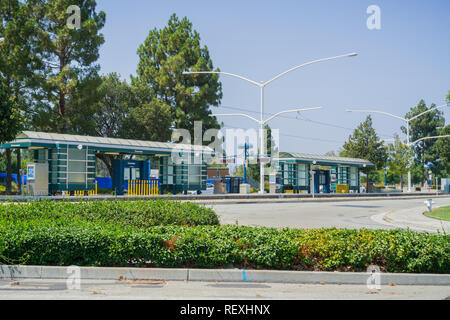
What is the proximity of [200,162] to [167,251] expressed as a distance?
101 feet

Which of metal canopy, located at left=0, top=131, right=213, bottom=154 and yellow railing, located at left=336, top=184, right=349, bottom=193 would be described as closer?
metal canopy, located at left=0, top=131, right=213, bottom=154

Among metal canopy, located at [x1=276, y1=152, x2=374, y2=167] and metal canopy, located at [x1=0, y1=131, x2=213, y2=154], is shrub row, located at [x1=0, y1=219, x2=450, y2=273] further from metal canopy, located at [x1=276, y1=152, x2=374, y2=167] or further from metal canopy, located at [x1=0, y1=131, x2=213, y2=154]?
metal canopy, located at [x1=276, y1=152, x2=374, y2=167]

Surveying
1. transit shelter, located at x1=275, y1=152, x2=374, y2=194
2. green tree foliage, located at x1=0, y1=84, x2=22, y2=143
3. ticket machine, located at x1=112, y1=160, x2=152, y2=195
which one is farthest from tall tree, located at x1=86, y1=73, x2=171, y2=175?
green tree foliage, located at x1=0, y1=84, x2=22, y2=143

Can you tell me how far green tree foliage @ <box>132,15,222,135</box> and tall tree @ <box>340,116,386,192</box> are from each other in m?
19.6

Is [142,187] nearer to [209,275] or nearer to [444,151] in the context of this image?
[209,275]

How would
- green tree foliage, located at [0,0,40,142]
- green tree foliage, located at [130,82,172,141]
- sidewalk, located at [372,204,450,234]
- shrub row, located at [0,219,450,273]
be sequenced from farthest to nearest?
1. green tree foliage, located at [130,82,172,141]
2. green tree foliage, located at [0,0,40,142]
3. sidewalk, located at [372,204,450,234]
4. shrub row, located at [0,219,450,273]

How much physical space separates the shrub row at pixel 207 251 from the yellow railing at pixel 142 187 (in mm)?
25353

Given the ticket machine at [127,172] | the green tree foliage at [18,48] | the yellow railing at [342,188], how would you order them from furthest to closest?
the yellow railing at [342,188] < the green tree foliage at [18,48] < the ticket machine at [127,172]

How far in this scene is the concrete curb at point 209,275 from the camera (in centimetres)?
754

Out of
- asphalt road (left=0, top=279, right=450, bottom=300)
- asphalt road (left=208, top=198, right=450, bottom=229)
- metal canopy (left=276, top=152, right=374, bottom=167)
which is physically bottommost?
asphalt road (left=0, top=279, right=450, bottom=300)

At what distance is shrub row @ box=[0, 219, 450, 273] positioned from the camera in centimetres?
786

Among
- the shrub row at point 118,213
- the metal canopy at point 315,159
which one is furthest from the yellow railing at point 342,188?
the shrub row at point 118,213

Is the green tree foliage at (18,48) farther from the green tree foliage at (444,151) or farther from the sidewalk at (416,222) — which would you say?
the green tree foliage at (444,151)

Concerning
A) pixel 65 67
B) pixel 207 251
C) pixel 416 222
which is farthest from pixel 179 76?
pixel 207 251
